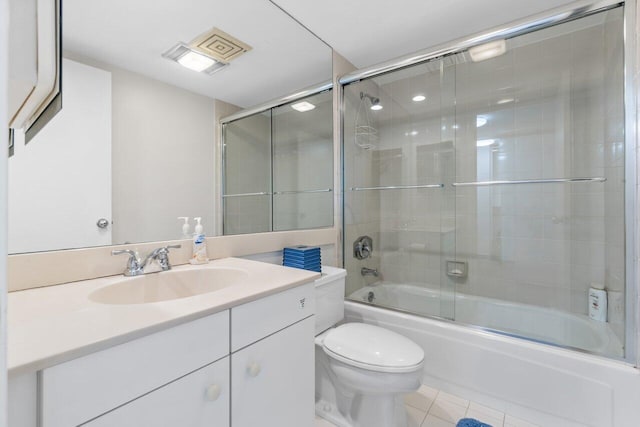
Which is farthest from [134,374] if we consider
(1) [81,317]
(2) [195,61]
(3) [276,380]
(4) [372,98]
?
(4) [372,98]

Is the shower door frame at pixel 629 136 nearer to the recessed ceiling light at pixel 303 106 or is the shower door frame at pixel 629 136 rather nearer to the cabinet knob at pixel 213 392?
the recessed ceiling light at pixel 303 106

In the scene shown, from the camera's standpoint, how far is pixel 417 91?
2277 mm

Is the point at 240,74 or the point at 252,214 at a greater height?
the point at 240,74

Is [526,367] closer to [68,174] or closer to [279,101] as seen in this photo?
[279,101]

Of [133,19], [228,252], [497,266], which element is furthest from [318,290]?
[497,266]

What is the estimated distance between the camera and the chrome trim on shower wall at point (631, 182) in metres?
1.23

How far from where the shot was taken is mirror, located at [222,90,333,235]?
4.76ft

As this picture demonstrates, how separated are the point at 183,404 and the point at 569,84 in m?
2.69

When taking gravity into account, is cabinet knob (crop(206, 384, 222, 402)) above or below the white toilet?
above

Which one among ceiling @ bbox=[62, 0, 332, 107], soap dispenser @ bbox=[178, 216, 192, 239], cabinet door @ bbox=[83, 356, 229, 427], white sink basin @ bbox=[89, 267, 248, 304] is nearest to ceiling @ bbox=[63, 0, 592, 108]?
ceiling @ bbox=[62, 0, 332, 107]

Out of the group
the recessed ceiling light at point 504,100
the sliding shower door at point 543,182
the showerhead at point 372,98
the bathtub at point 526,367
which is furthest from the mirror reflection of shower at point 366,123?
the bathtub at point 526,367

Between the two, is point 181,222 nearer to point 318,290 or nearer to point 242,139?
point 242,139

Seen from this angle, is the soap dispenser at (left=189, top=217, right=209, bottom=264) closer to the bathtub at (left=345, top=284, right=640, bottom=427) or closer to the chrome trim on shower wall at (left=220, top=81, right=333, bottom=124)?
the chrome trim on shower wall at (left=220, top=81, right=333, bottom=124)

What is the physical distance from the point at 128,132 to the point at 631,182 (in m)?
2.13
